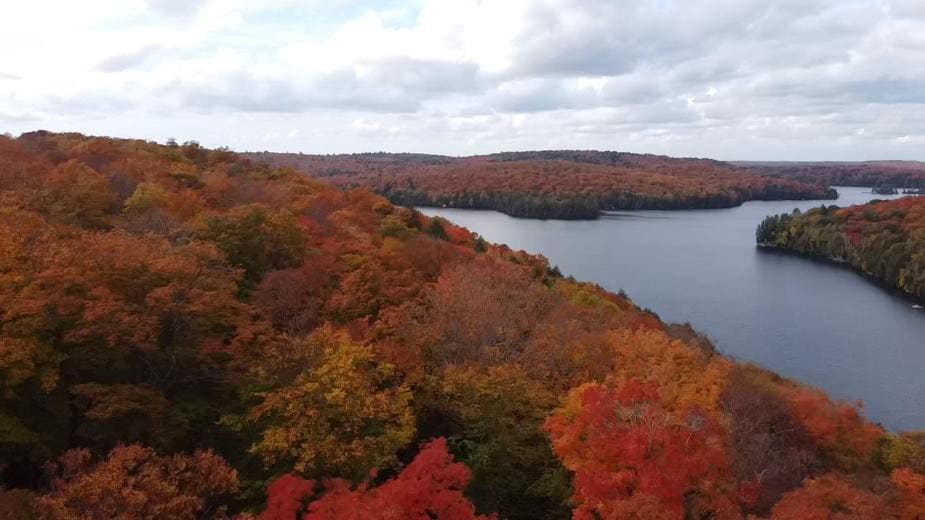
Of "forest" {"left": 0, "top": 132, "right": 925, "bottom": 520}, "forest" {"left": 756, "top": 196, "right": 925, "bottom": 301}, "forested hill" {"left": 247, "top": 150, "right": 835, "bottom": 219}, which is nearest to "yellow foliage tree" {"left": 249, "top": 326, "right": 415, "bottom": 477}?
"forest" {"left": 0, "top": 132, "right": 925, "bottom": 520}

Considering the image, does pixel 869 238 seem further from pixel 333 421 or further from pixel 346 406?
pixel 346 406

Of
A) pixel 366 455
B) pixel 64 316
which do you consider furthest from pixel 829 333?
pixel 64 316

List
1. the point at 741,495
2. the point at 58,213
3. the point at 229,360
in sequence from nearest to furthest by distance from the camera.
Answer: the point at 741,495 < the point at 229,360 < the point at 58,213

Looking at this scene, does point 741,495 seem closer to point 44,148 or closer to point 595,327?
point 595,327

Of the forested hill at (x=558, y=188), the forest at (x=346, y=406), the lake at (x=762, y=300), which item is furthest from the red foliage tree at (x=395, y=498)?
the forested hill at (x=558, y=188)

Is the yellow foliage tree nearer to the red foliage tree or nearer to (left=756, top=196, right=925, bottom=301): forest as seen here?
the red foliage tree

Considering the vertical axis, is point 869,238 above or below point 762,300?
above

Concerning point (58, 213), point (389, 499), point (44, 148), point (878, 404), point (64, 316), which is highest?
point (44, 148)

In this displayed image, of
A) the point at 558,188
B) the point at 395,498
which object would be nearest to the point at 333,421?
the point at 395,498
